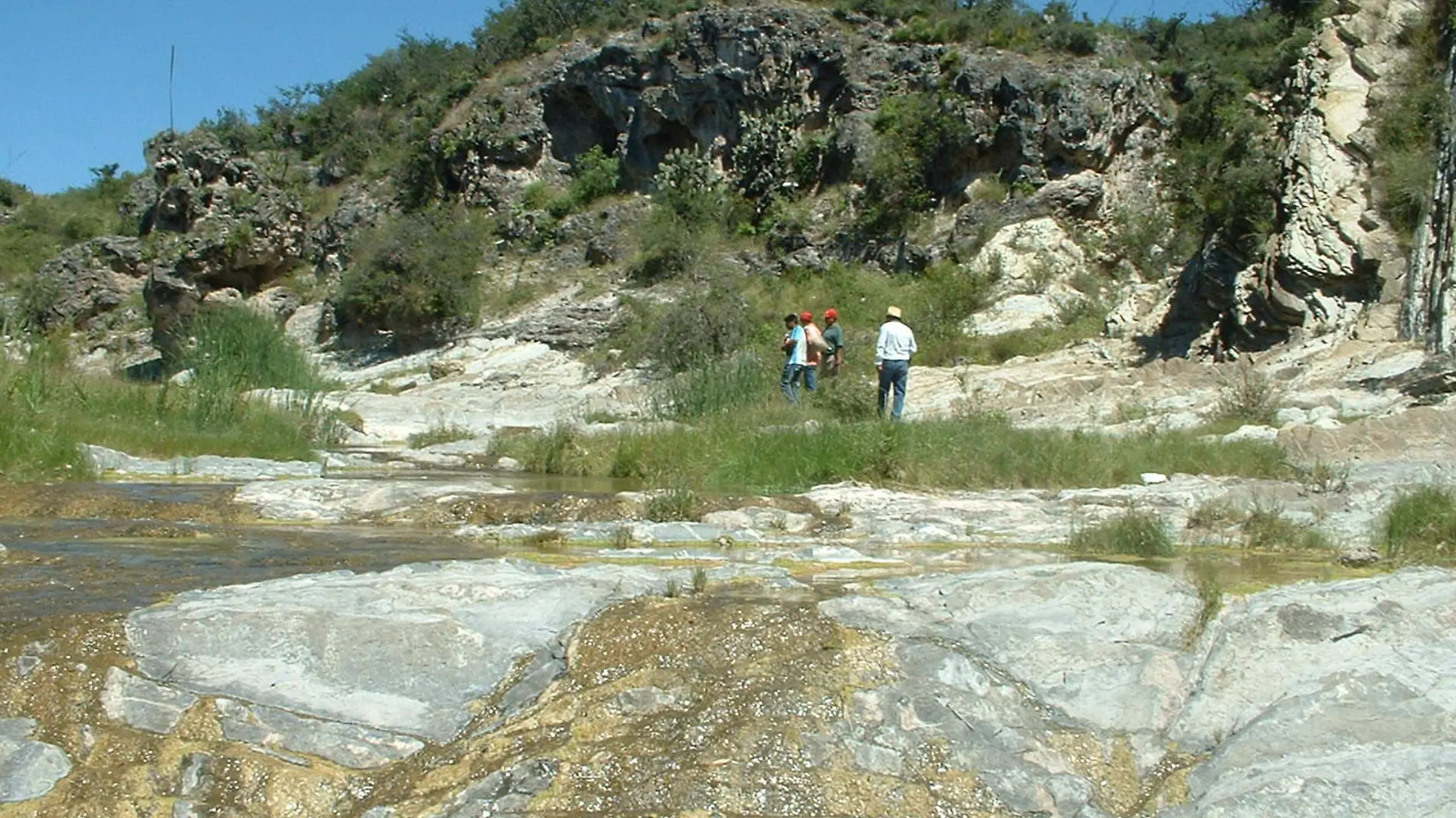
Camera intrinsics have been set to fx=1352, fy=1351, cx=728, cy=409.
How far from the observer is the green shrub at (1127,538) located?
614 cm

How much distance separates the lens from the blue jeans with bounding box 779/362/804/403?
15.1 meters

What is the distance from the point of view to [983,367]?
20109mm

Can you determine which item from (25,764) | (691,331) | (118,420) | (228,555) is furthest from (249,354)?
(25,764)

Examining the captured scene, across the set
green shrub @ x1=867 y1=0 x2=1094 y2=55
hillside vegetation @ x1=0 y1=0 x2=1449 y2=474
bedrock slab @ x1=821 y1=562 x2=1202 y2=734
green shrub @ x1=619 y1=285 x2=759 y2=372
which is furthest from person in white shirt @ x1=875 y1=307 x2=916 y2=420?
green shrub @ x1=867 y1=0 x2=1094 y2=55

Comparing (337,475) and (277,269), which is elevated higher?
(277,269)

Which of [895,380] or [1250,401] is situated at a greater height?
[895,380]

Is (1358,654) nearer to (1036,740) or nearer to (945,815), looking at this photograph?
(1036,740)

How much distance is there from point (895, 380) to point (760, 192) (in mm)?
17928

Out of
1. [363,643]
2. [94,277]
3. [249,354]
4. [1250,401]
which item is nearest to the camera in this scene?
[363,643]

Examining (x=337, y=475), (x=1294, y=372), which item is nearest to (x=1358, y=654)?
(x=337, y=475)

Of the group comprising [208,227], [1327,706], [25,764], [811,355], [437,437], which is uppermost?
[208,227]

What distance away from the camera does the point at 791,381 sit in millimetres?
15383

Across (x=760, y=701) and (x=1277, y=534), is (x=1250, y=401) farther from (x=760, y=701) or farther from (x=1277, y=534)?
(x=760, y=701)

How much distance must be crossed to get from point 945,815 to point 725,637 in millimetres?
908
